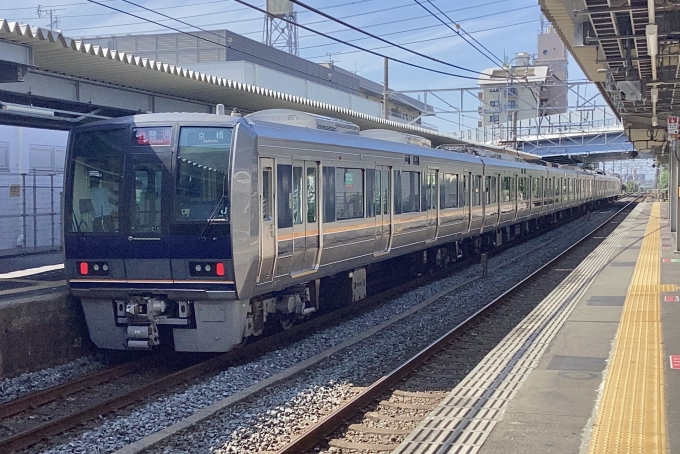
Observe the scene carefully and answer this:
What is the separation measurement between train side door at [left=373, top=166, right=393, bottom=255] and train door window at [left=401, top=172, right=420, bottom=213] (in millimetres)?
722

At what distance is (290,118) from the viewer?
1041 cm

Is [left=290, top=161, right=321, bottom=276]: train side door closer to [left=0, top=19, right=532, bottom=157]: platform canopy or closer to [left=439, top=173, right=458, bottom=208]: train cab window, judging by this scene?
[left=0, top=19, right=532, bottom=157]: platform canopy

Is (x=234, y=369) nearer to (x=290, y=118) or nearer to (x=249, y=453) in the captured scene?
(x=249, y=453)

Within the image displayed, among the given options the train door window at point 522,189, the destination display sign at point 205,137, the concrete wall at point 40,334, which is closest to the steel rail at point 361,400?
the destination display sign at point 205,137

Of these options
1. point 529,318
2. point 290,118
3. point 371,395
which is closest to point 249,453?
point 371,395

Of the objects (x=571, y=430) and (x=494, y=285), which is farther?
(x=494, y=285)

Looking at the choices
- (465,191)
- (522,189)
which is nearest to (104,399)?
(465,191)

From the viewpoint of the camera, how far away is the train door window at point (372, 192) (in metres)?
11.8

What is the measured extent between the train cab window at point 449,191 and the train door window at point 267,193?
300 inches

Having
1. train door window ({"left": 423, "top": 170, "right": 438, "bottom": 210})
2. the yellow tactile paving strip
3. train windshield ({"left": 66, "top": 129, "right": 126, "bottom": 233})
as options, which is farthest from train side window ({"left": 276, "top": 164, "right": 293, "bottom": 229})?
train door window ({"left": 423, "top": 170, "right": 438, "bottom": 210})

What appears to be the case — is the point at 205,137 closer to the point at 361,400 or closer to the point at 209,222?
the point at 209,222

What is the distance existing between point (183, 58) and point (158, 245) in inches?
1523

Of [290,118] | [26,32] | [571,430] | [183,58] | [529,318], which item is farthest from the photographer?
[183,58]

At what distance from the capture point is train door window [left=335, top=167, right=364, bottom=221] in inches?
422
